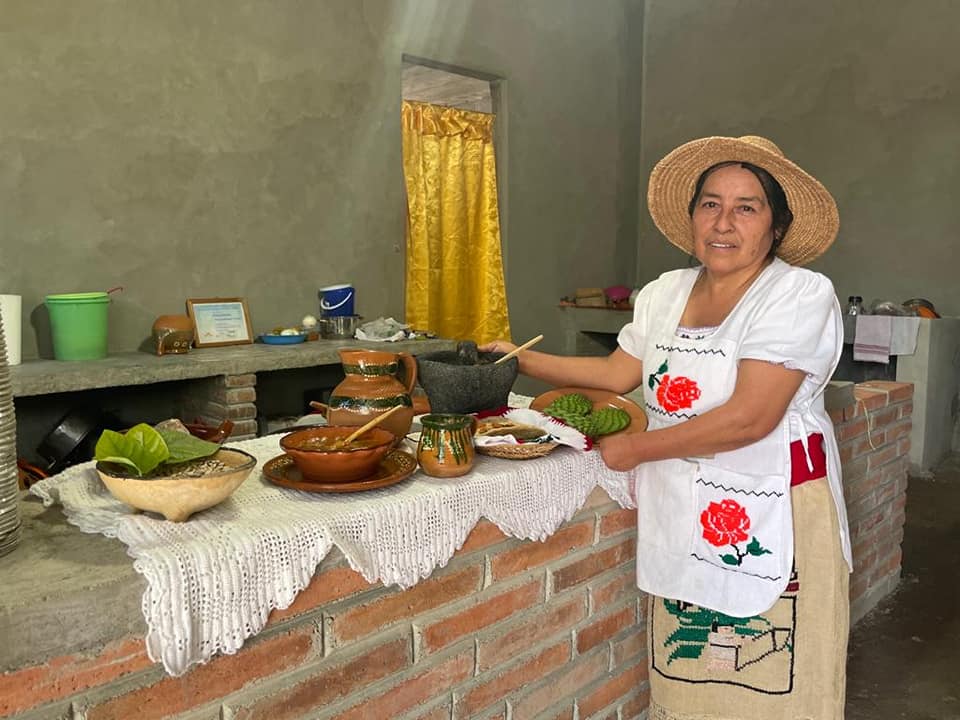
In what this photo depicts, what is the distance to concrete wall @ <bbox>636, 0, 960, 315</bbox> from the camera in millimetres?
5117

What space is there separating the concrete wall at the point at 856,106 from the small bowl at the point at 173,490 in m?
5.46

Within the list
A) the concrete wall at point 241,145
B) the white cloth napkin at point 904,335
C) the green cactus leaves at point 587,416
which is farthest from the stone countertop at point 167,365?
the white cloth napkin at point 904,335

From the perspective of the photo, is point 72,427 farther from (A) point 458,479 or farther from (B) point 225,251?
(A) point 458,479

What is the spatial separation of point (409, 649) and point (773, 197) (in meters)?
1.10

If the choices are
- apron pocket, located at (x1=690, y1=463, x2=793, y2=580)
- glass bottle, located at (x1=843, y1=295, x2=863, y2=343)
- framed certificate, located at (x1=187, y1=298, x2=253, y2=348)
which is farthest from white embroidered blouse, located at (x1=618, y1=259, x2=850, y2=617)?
glass bottle, located at (x1=843, y1=295, x2=863, y2=343)

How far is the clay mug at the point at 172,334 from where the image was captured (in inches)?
141

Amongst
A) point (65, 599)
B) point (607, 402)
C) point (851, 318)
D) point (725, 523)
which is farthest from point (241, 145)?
point (851, 318)

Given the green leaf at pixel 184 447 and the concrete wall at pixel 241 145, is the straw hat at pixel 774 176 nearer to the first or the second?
the green leaf at pixel 184 447

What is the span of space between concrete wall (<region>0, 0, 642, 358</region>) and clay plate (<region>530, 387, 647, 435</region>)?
9.10 ft

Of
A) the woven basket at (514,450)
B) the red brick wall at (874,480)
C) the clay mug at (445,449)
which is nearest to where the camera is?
the clay mug at (445,449)

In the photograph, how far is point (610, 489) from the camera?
1500 mm

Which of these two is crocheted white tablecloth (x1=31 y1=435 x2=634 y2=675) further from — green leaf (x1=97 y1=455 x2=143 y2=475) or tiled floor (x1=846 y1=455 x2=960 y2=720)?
tiled floor (x1=846 y1=455 x2=960 y2=720)

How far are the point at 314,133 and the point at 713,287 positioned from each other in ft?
10.7

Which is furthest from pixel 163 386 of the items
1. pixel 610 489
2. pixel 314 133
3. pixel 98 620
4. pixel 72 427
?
pixel 98 620
